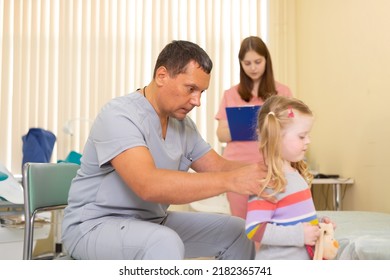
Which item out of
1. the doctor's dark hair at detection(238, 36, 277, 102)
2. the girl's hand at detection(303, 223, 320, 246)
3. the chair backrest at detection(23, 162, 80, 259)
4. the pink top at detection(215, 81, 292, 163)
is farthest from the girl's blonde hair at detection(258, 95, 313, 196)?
the doctor's dark hair at detection(238, 36, 277, 102)

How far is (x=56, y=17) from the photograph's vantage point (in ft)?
13.8

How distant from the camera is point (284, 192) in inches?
52.6

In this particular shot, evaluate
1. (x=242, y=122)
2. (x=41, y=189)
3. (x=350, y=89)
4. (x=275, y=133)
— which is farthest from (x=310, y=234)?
(x=350, y=89)

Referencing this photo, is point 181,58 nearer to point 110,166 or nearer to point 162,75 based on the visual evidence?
point 162,75

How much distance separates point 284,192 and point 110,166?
0.49 metres

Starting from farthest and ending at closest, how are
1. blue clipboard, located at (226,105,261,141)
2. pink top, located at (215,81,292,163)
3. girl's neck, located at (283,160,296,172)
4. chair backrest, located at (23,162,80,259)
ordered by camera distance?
1. pink top, located at (215,81,292,163)
2. blue clipboard, located at (226,105,261,141)
3. chair backrest, located at (23,162,80,259)
4. girl's neck, located at (283,160,296,172)

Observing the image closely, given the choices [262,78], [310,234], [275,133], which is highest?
[262,78]

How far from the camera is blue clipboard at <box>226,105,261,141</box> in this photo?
2207 mm

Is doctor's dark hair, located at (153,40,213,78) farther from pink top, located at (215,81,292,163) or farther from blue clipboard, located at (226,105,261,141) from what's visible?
pink top, located at (215,81,292,163)

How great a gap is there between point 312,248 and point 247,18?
10.8 ft

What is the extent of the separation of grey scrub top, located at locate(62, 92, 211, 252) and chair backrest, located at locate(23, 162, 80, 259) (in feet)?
0.49

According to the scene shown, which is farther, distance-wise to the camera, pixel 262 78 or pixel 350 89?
pixel 350 89

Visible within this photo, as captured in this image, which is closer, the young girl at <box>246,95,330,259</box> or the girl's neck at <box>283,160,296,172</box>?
the young girl at <box>246,95,330,259</box>

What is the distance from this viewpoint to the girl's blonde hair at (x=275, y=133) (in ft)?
4.31
